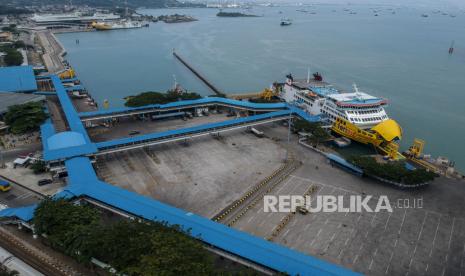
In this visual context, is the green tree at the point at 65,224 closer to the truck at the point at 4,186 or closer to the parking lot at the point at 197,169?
the parking lot at the point at 197,169

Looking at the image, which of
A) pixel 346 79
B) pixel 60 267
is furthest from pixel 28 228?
pixel 346 79

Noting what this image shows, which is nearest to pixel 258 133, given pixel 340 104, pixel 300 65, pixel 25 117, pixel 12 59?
pixel 340 104

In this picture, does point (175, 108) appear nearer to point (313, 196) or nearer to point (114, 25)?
point (313, 196)

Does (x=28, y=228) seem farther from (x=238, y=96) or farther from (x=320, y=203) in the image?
(x=238, y=96)

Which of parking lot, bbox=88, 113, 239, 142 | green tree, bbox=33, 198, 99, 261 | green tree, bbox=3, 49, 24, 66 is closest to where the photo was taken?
green tree, bbox=33, 198, 99, 261

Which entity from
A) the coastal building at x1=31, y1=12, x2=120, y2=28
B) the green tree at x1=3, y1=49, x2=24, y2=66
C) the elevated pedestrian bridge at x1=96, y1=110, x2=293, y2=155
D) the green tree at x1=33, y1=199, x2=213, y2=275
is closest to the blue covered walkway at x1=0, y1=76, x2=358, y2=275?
the elevated pedestrian bridge at x1=96, y1=110, x2=293, y2=155

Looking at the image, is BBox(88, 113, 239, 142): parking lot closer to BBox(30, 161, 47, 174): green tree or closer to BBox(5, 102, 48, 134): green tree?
BBox(5, 102, 48, 134): green tree
